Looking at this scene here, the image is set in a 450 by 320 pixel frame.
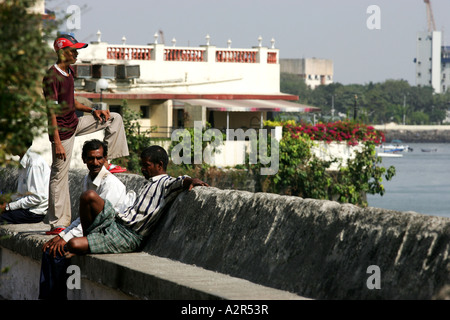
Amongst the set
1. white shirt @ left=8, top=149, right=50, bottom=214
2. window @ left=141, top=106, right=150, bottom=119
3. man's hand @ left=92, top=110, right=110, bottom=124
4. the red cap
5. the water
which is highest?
the red cap

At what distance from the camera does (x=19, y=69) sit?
3.31 meters

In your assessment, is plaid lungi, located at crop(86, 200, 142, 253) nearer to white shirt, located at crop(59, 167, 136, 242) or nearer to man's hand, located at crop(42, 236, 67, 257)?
man's hand, located at crop(42, 236, 67, 257)

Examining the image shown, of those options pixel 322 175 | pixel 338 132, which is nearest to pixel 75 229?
pixel 322 175

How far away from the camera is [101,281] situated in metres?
5.30

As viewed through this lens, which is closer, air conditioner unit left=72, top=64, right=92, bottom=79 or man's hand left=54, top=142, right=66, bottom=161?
man's hand left=54, top=142, right=66, bottom=161

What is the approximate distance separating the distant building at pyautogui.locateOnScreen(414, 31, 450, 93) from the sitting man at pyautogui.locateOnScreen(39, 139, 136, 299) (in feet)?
624

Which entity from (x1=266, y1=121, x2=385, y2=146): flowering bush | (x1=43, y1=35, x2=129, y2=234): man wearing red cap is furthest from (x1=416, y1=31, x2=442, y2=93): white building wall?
(x1=43, y1=35, x2=129, y2=234): man wearing red cap

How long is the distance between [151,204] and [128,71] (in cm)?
2885

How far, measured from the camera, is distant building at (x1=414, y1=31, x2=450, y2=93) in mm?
192875

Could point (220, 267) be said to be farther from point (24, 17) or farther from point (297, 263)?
point (24, 17)

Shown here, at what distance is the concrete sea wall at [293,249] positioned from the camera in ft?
12.5

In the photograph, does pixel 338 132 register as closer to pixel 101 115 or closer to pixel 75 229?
pixel 101 115

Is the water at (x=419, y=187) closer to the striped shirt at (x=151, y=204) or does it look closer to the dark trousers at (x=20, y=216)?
the dark trousers at (x=20, y=216)
